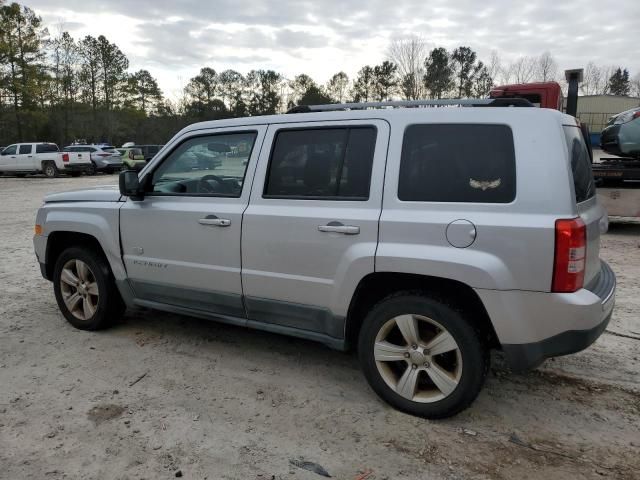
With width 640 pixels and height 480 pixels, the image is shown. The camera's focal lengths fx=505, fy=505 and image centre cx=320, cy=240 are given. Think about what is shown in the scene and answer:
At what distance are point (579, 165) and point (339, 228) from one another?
1.48m

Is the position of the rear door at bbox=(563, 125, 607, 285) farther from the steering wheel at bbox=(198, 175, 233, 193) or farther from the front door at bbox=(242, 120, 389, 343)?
the steering wheel at bbox=(198, 175, 233, 193)

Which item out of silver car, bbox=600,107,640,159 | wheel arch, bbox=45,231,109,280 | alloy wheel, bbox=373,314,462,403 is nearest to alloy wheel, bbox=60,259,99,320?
wheel arch, bbox=45,231,109,280

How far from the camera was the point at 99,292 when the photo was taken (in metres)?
4.48

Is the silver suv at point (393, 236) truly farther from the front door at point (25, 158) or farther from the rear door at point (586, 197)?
the front door at point (25, 158)

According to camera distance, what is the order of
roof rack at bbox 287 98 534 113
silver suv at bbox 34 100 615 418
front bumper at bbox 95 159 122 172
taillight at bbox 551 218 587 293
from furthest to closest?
front bumper at bbox 95 159 122 172 < roof rack at bbox 287 98 534 113 < silver suv at bbox 34 100 615 418 < taillight at bbox 551 218 587 293

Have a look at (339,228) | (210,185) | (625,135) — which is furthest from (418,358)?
(625,135)

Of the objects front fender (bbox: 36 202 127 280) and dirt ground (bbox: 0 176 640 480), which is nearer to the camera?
dirt ground (bbox: 0 176 640 480)

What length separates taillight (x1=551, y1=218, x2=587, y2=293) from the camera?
8.59 ft

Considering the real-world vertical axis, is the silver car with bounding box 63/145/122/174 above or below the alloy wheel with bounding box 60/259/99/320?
above

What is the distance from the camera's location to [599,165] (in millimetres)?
9422

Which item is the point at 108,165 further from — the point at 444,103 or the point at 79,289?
the point at 444,103

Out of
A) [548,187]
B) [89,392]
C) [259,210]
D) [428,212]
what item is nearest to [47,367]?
[89,392]

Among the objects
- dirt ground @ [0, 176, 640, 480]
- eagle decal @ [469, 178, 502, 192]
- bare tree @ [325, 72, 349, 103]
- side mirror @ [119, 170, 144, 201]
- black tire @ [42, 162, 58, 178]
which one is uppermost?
bare tree @ [325, 72, 349, 103]

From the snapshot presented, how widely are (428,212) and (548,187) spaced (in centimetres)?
65
